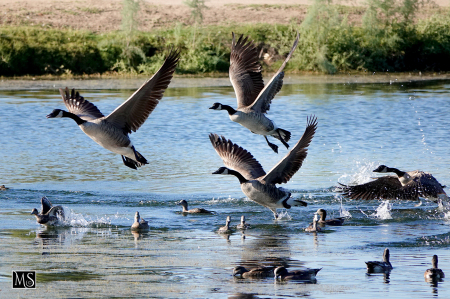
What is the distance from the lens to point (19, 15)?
4241 cm

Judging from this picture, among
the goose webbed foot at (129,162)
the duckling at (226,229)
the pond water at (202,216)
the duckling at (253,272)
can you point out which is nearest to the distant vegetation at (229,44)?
the pond water at (202,216)

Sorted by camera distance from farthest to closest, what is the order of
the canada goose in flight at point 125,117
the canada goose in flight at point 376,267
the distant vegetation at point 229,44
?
the distant vegetation at point 229,44 < the canada goose in flight at point 125,117 < the canada goose in flight at point 376,267

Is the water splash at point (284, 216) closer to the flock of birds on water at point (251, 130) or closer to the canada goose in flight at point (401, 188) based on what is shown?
the flock of birds on water at point (251, 130)

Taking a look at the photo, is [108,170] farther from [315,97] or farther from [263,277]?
[315,97]

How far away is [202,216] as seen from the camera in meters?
13.8

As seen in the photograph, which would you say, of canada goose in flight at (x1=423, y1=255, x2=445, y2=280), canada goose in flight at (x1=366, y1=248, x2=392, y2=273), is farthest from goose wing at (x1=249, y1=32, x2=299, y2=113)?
canada goose in flight at (x1=423, y1=255, x2=445, y2=280)

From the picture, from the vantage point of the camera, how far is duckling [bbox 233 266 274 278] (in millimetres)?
9453

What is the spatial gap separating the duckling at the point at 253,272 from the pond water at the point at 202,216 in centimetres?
12

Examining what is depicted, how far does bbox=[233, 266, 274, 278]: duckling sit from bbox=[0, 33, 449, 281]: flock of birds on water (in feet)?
7.22

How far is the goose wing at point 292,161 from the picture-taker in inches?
434

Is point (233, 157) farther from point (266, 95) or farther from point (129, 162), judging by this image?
point (129, 162)

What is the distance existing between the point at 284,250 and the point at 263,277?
5.52 feet

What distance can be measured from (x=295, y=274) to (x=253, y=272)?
1.88 ft

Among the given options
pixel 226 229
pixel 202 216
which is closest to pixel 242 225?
pixel 226 229
